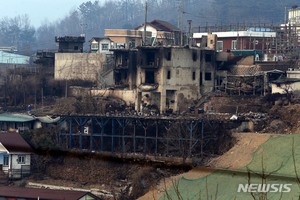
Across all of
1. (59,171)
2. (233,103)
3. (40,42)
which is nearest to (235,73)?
(233,103)

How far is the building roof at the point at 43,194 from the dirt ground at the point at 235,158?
0.99 m

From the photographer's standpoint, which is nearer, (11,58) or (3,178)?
(3,178)

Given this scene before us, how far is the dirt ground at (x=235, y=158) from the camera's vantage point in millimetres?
10828

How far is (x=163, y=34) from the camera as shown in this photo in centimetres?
1817

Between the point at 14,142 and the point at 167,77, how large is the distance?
3.43m

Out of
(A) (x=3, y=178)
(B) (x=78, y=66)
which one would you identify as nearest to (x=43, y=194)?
(A) (x=3, y=178)

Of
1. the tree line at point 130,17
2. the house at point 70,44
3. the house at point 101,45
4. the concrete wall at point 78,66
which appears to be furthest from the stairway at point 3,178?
the tree line at point 130,17

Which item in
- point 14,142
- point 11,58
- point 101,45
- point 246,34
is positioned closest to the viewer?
point 14,142

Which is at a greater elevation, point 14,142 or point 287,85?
point 287,85

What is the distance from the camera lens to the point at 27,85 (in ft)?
54.2

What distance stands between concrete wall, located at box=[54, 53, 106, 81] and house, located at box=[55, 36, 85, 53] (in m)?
0.90

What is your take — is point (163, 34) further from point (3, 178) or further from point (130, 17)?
point (130, 17)

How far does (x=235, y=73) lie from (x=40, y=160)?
15.2 ft

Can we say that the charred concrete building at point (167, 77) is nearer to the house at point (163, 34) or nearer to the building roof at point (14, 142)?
the house at point (163, 34)
